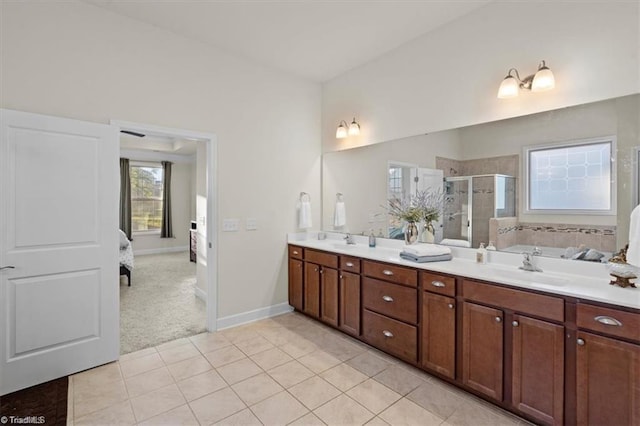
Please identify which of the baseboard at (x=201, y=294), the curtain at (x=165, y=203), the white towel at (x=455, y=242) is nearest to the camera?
the white towel at (x=455, y=242)

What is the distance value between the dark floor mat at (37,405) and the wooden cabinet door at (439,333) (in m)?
2.55

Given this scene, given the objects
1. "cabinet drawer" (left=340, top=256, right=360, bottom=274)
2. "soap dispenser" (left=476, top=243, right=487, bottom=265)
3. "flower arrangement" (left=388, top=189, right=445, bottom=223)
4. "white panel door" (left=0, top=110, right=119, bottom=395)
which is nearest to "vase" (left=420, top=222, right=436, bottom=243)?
"flower arrangement" (left=388, top=189, right=445, bottom=223)

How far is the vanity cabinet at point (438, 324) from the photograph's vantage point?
2350mm

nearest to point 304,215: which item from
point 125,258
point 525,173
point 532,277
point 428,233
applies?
point 428,233

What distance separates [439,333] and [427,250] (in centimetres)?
68

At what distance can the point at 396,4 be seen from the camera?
2.67 meters

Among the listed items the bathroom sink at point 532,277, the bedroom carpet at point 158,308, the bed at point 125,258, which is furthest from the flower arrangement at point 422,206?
the bed at point 125,258

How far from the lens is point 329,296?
3.46 metres

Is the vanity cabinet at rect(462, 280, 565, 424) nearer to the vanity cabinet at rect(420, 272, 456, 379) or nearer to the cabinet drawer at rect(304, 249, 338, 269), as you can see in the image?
the vanity cabinet at rect(420, 272, 456, 379)

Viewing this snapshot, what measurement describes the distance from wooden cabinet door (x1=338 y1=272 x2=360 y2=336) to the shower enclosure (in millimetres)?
1012

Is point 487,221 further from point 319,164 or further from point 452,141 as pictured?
point 319,164

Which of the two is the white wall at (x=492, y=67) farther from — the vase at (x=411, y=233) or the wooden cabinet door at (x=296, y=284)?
the wooden cabinet door at (x=296, y=284)

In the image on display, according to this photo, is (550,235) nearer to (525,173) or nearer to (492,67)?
(525,173)

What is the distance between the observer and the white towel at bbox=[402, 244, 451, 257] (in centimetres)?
270
